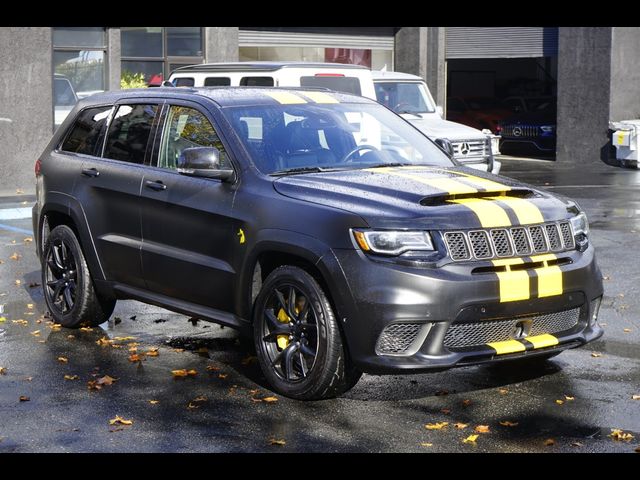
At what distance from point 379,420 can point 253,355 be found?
71.1 inches

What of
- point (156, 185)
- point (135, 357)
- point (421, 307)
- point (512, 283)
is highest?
point (156, 185)

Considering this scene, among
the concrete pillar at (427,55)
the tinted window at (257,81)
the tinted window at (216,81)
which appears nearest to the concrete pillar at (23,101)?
the tinted window at (216,81)

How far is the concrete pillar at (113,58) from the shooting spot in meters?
21.3

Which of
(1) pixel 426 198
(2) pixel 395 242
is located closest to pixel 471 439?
(2) pixel 395 242

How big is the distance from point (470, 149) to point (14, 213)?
252 inches

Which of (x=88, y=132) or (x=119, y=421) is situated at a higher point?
(x=88, y=132)

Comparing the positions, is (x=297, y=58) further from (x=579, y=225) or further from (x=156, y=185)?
(x=579, y=225)

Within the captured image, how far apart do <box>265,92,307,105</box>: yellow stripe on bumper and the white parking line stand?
873cm

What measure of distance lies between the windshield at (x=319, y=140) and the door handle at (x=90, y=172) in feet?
4.32

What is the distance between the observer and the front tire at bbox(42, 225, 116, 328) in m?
8.46

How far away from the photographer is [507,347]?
6.32 meters

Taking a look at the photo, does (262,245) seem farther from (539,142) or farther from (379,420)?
(539,142)

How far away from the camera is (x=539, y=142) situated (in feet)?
88.8
